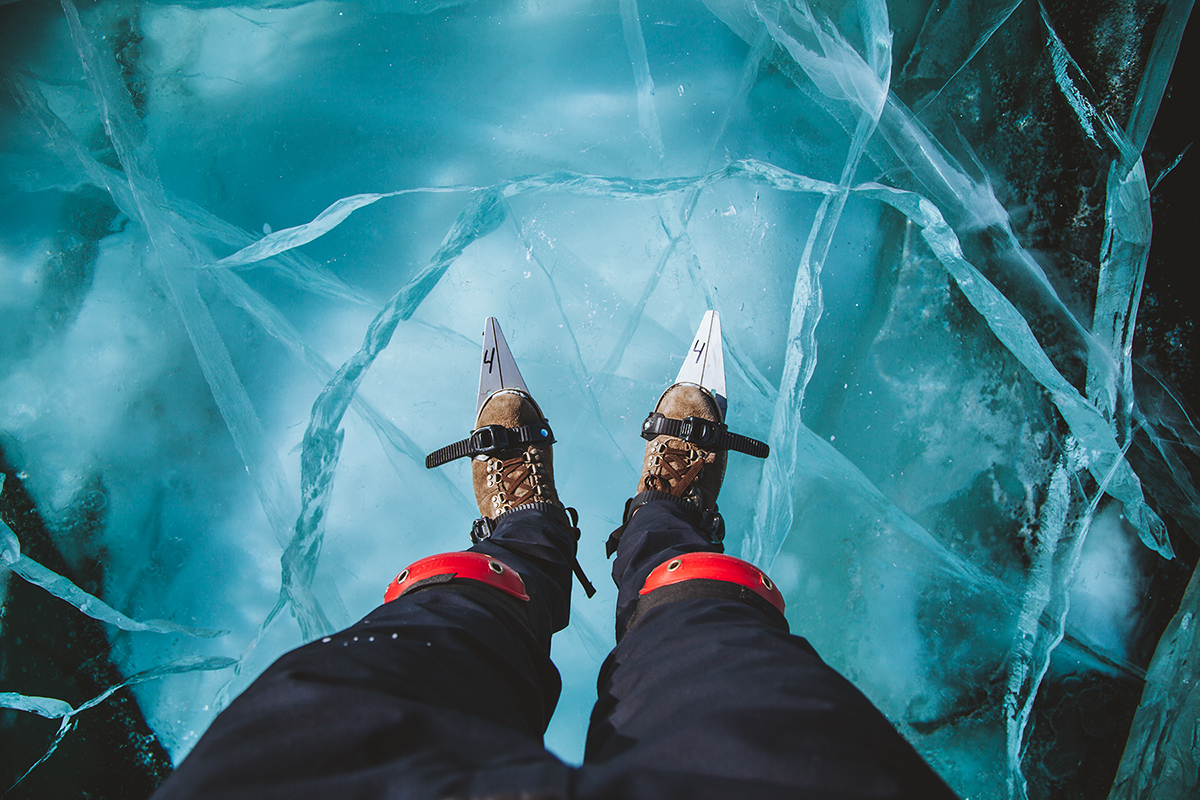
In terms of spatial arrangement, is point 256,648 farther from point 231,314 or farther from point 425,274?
point 425,274

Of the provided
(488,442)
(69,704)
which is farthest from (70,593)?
(488,442)

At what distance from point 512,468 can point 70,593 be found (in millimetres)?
1571

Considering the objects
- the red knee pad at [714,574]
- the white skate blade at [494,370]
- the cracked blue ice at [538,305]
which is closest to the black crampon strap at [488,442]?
the white skate blade at [494,370]

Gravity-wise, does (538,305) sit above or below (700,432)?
above

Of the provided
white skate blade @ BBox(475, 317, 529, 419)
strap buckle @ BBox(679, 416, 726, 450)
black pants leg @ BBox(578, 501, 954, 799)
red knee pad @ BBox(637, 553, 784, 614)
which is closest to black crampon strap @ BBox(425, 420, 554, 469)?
white skate blade @ BBox(475, 317, 529, 419)

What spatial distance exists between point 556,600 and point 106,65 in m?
2.36

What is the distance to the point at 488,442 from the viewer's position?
5.03 feet

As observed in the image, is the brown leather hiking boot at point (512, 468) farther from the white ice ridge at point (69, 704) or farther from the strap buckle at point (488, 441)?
the white ice ridge at point (69, 704)

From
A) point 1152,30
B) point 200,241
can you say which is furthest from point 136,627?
point 1152,30

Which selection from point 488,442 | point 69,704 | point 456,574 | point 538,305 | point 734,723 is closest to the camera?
point 734,723

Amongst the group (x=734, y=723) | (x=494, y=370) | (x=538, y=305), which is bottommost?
(x=734, y=723)

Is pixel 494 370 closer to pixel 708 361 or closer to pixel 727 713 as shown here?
pixel 708 361

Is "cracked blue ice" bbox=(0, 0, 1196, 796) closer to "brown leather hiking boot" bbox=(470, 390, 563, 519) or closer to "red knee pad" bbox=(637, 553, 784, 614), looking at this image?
"brown leather hiking boot" bbox=(470, 390, 563, 519)

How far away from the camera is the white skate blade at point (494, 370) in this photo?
1.70 m
